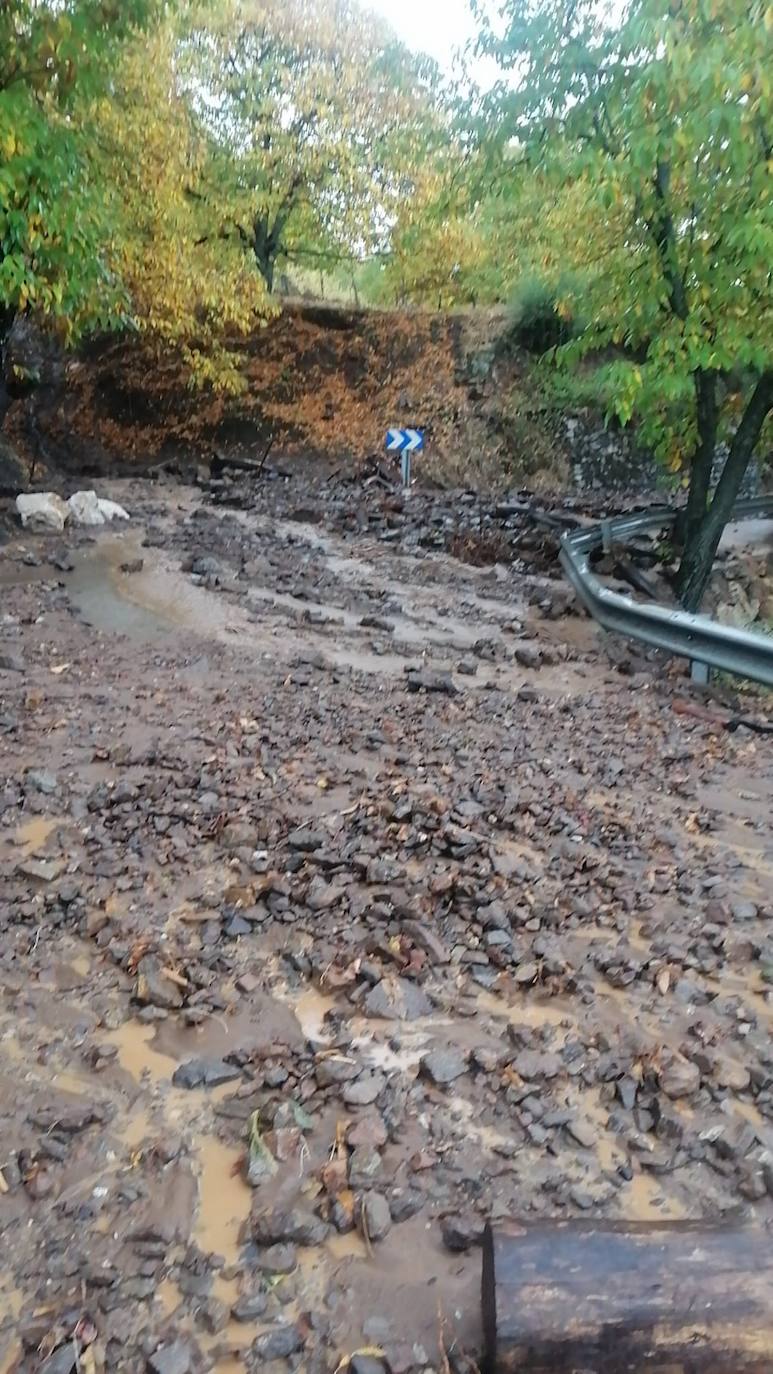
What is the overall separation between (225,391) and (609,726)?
1587 cm

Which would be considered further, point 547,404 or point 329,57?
point 547,404

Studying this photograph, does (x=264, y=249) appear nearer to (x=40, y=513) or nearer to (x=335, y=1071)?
(x=40, y=513)

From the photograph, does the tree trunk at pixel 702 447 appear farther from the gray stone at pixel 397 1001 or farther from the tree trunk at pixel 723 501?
the gray stone at pixel 397 1001

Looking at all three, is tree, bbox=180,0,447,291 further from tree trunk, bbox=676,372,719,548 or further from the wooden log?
the wooden log

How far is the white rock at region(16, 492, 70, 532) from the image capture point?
461 inches

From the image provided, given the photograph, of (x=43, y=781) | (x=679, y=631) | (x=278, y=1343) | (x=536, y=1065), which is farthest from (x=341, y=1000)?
(x=679, y=631)

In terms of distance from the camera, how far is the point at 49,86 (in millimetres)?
8914

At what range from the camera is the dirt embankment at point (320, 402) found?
63.9 feet

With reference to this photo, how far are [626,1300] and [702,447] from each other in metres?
11.2

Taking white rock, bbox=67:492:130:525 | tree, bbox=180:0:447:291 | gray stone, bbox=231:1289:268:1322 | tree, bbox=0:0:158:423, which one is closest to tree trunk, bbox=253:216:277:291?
tree, bbox=180:0:447:291

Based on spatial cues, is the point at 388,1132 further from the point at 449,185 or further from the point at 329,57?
the point at 329,57

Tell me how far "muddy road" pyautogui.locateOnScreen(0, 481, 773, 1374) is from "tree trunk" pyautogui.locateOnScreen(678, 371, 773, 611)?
5.51 m

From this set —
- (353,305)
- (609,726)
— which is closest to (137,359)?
(353,305)

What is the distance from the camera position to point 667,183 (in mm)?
9703
